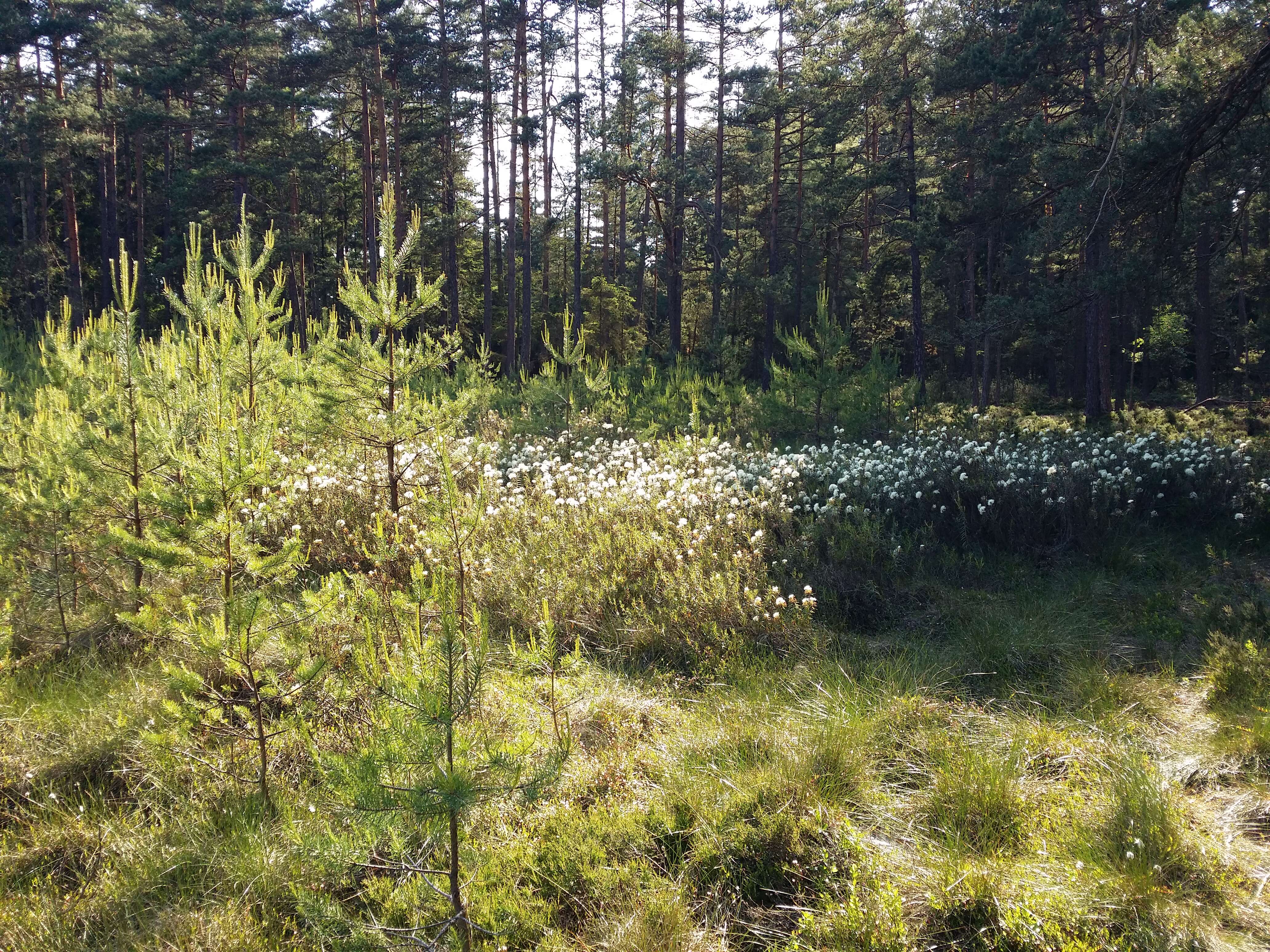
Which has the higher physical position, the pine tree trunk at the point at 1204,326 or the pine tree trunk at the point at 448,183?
the pine tree trunk at the point at 448,183

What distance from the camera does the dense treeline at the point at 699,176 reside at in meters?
12.6

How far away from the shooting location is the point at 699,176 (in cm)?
1794

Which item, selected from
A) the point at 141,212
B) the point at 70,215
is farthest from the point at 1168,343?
the point at 70,215

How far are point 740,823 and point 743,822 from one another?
0.02 metres

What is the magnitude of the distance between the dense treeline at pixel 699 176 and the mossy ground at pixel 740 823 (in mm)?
7513

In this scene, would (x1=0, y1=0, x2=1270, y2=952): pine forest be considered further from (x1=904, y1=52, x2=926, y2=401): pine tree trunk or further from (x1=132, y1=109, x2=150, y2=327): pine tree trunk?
(x1=132, y1=109, x2=150, y2=327): pine tree trunk

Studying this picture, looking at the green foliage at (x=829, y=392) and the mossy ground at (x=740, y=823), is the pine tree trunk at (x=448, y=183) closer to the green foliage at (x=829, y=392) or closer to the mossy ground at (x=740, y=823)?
the green foliage at (x=829, y=392)

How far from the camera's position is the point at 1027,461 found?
7.86 m

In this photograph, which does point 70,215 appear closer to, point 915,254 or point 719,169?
point 719,169

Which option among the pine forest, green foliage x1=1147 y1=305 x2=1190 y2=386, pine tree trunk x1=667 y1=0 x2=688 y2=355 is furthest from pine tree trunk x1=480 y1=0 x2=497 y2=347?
green foliage x1=1147 y1=305 x2=1190 y2=386

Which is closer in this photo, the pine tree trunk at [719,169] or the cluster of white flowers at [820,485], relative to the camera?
the cluster of white flowers at [820,485]

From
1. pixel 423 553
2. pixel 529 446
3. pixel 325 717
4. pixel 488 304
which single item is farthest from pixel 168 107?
pixel 325 717

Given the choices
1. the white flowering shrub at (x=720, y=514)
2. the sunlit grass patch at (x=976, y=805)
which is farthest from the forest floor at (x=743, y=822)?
the white flowering shrub at (x=720, y=514)

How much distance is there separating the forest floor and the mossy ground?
0.01 metres
